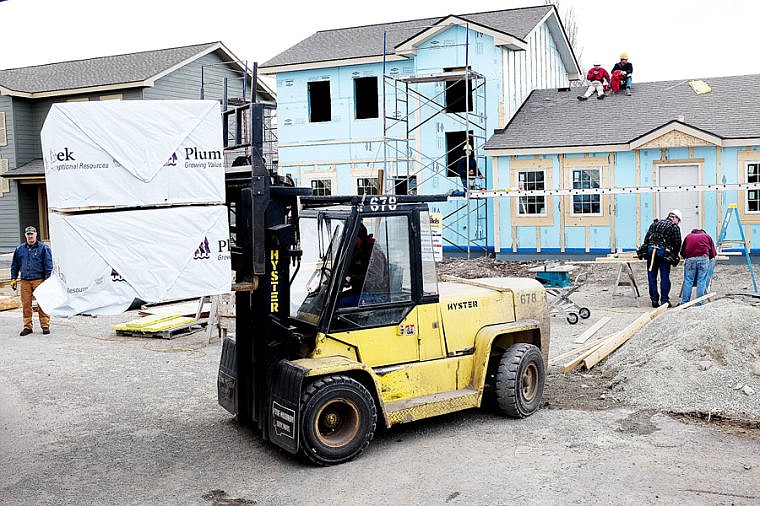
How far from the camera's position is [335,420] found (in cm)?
791

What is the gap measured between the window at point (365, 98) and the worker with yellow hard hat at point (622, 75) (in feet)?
25.2

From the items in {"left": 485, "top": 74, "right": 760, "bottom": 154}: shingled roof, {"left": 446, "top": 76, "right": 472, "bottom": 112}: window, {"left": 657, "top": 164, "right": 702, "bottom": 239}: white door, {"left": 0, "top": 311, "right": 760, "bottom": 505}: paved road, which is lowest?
{"left": 0, "top": 311, "right": 760, "bottom": 505}: paved road

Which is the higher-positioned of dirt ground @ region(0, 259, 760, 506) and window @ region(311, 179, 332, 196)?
window @ region(311, 179, 332, 196)

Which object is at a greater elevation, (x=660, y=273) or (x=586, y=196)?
(x=586, y=196)

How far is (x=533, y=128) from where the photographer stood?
24953 millimetres

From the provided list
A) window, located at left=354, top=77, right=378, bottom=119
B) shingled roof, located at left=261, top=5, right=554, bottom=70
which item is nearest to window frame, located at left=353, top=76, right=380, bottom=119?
window, located at left=354, top=77, right=378, bottom=119

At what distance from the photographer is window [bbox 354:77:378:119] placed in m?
28.1

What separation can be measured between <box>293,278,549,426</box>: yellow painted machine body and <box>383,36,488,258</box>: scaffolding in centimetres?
1555

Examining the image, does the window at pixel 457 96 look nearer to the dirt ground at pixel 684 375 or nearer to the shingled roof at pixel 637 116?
the shingled roof at pixel 637 116

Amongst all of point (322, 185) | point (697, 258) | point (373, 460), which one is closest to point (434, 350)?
point (373, 460)

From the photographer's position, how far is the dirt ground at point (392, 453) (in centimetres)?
708

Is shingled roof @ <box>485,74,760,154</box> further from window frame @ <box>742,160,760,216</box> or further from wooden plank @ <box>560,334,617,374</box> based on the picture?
wooden plank @ <box>560,334,617,374</box>

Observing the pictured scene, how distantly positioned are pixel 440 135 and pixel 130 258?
20833 millimetres

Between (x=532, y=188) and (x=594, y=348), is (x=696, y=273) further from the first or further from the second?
(x=532, y=188)
